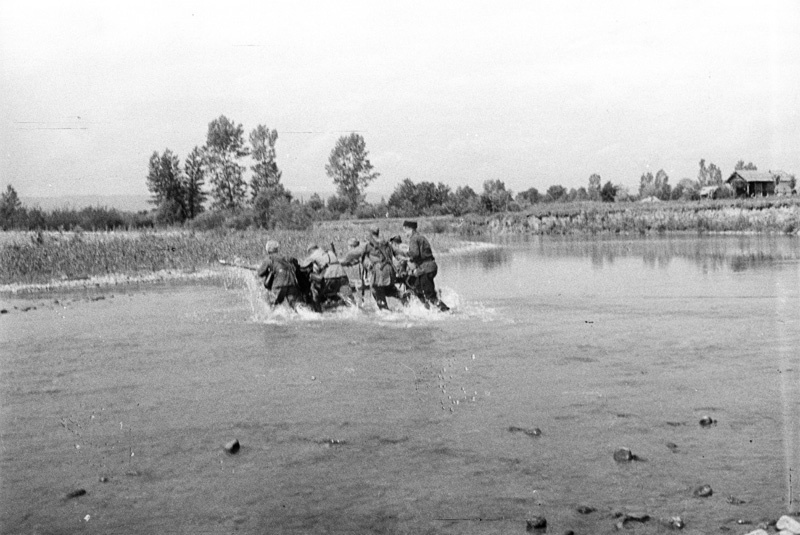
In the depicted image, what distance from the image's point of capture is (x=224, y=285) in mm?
32281

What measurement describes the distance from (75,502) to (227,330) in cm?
1134

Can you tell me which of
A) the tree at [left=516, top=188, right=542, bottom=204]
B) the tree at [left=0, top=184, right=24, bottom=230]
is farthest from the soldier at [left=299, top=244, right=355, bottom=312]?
the tree at [left=516, top=188, right=542, bottom=204]

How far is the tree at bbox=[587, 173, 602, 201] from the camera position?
136 m

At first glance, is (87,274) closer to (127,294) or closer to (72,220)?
(127,294)

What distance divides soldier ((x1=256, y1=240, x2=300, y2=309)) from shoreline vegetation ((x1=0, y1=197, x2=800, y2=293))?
5.48 m

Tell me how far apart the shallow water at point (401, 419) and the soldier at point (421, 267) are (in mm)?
508

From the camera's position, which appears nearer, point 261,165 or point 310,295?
point 310,295

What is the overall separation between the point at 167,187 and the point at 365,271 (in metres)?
72.0

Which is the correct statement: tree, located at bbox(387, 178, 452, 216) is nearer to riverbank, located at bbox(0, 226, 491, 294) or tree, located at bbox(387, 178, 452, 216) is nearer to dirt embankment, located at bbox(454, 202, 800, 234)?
dirt embankment, located at bbox(454, 202, 800, 234)

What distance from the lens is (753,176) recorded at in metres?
108

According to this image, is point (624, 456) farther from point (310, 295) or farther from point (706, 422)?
point (310, 295)

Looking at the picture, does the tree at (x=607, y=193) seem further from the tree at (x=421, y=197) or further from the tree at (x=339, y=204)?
the tree at (x=339, y=204)

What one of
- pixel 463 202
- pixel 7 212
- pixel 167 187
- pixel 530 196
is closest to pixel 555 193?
pixel 530 196

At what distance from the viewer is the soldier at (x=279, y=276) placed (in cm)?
2050
